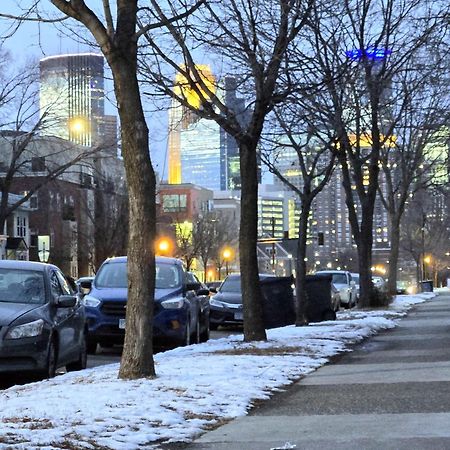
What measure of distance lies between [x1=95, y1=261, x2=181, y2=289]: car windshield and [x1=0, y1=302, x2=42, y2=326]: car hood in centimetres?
535

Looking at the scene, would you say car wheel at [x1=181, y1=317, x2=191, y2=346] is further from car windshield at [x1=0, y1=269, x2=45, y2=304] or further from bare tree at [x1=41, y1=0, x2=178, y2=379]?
bare tree at [x1=41, y1=0, x2=178, y2=379]

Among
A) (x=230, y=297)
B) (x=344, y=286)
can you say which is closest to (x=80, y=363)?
(x=230, y=297)

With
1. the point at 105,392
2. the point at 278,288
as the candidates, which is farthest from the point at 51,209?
the point at 105,392

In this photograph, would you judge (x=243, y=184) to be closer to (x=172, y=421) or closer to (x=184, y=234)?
(x=172, y=421)

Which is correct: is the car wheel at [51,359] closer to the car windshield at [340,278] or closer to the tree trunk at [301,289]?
the tree trunk at [301,289]

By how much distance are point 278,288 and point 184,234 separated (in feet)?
187

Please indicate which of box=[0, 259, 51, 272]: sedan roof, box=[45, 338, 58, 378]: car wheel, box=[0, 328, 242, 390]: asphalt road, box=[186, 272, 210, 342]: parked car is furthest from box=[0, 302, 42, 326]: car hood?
box=[186, 272, 210, 342]: parked car

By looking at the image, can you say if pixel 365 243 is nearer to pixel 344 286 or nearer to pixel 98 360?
pixel 344 286

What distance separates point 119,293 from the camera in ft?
51.5

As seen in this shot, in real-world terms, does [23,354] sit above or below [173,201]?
below

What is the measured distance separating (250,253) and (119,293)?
2584 mm

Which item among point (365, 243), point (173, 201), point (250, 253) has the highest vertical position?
point (173, 201)

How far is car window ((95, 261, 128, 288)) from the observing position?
1650 cm

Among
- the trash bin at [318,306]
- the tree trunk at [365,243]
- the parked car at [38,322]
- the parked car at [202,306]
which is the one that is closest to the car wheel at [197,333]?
the parked car at [202,306]
